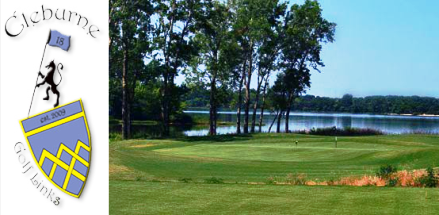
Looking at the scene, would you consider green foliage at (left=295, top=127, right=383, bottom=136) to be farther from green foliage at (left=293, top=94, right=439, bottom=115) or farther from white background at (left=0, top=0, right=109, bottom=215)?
white background at (left=0, top=0, right=109, bottom=215)

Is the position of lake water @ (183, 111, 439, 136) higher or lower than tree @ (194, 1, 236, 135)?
lower

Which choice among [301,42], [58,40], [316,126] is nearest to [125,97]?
[301,42]

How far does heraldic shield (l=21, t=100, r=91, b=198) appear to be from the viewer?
3.19m

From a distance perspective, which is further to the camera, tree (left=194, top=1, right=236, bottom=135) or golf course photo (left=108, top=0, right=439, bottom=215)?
tree (left=194, top=1, right=236, bottom=135)

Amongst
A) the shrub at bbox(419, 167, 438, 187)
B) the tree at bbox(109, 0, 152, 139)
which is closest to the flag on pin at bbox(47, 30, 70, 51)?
the shrub at bbox(419, 167, 438, 187)

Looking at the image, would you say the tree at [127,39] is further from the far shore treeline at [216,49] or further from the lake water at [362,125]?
the lake water at [362,125]

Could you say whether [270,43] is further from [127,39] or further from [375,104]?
[375,104]

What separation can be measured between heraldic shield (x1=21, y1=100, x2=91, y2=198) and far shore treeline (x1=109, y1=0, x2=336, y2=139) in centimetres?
2814

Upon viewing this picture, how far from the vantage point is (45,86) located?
10.6ft

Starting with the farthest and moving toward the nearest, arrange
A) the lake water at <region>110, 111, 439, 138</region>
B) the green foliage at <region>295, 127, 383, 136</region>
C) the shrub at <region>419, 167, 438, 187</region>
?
the lake water at <region>110, 111, 439, 138</region>, the green foliage at <region>295, 127, 383, 136</region>, the shrub at <region>419, 167, 438, 187</region>

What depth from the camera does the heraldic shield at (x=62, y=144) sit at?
10.5 ft

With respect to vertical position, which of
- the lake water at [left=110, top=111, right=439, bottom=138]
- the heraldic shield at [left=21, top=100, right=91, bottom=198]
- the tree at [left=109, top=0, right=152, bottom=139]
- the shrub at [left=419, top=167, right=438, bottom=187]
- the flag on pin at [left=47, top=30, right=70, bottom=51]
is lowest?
the lake water at [left=110, top=111, right=439, bottom=138]

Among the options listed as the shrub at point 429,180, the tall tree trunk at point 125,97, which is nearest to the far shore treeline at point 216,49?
the tall tree trunk at point 125,97

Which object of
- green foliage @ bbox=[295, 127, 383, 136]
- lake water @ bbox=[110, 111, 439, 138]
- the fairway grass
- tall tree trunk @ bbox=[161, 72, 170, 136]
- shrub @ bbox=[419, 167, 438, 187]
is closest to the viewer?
the fairway grass
